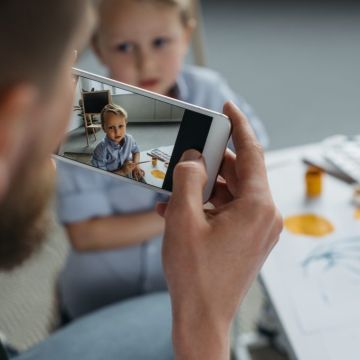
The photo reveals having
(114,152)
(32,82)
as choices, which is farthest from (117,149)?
(32,82)

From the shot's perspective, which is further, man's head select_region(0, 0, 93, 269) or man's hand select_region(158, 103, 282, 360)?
man's hand select_region(158, 103, 282, 360)

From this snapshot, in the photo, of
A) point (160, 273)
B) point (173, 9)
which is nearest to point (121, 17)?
point (173, 9)

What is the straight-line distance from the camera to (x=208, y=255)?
19.2 inches

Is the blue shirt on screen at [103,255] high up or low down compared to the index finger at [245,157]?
down

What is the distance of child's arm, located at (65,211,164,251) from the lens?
920mm

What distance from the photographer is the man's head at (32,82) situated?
0.32m

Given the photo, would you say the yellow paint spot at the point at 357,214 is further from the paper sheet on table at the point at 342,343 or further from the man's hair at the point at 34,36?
the man's hair at the point at 34,36

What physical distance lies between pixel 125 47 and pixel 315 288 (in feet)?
1.70

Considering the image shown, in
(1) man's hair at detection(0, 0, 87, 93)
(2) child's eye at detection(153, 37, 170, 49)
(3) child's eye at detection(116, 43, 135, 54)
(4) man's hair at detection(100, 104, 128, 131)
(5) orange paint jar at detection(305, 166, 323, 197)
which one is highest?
(2) child's eye at detection(153, 37, 170, 49)

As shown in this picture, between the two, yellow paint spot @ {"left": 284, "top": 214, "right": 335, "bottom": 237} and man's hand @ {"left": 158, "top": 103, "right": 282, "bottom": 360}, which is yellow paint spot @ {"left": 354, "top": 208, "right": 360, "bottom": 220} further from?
man's hand @ {"left": 158, "top": 103, "right": 282, "bottom": 360}

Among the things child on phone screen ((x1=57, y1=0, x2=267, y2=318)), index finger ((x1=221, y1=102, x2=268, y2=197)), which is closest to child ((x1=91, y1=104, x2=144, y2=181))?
index finger ((x1=221, y1=102, x2=268, y2=197))

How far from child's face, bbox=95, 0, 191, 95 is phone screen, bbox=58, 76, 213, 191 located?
1.21 ft

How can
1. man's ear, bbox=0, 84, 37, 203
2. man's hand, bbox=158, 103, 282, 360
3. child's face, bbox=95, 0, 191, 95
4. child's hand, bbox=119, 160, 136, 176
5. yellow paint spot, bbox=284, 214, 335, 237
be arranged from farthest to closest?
1. child's face, bbox=95, 0, 191, 95
2. yellow paint spot, bbox=284, 214, 335, 237
3. child's hand, bbox=119, 160, 136, 176
4. man's hand, bbox=158, 103, 282, 360
5. man's ear, bbox=0, 84, 37, 203

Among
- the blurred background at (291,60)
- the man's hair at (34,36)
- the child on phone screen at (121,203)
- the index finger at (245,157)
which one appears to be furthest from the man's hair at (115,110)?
the blurred background at (291,60)
